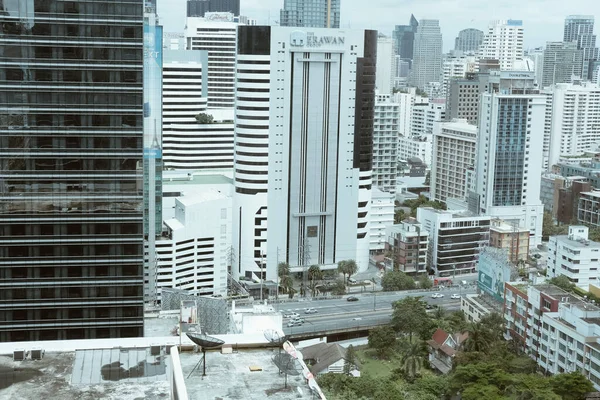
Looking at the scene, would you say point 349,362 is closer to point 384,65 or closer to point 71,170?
point 71,170

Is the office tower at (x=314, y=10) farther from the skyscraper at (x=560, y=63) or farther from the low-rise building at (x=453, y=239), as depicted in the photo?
the skyscraper at (x=560, y=63)

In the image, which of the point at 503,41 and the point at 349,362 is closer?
the point at 349,362

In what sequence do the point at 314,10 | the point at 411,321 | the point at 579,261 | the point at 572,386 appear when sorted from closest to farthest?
the point at 572,386 < the point at 411,321 < the point at 579,261 < the point at 314,10

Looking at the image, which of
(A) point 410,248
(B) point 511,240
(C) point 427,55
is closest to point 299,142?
(A) point 410,248

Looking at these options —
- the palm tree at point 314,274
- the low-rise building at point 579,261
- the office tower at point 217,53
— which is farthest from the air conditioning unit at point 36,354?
the office tower at point 217,53

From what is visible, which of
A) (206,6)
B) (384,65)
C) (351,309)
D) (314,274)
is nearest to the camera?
(351,309)
